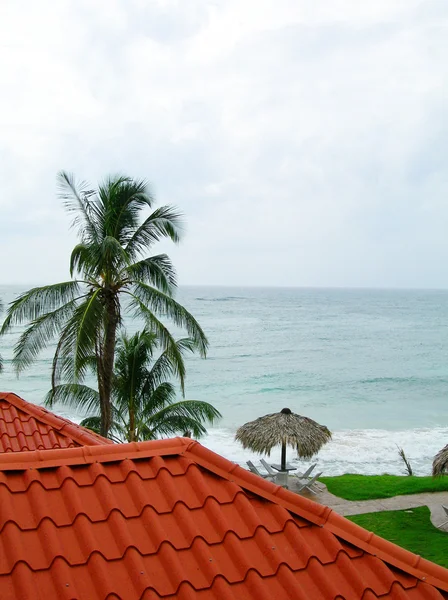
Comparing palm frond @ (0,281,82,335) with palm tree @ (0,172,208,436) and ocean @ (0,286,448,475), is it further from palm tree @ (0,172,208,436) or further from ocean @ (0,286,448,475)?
ocean @ (0,286,448,475)

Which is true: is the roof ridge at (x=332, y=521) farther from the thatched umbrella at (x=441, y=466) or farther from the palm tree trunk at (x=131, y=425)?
the palm tree trunk at (x=131, y=425)

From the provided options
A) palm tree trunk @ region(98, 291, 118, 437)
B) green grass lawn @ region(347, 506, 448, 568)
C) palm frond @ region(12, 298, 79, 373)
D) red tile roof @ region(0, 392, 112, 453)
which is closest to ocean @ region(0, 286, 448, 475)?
green grass lawn @ region(347, 506, 448, 568)

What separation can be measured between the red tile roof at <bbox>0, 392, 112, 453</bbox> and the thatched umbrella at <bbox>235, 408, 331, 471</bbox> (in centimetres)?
820

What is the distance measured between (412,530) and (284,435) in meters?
3.81

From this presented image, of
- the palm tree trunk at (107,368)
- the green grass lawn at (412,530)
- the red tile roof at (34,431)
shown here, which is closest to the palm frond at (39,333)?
the palm tree trunk at (107,368)

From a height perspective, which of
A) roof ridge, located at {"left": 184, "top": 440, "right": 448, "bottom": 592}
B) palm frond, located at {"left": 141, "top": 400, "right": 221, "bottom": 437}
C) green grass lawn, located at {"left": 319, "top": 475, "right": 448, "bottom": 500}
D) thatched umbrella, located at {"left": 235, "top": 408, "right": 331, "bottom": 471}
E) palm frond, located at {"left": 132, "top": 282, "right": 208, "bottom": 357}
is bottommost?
green grass lawn, located at {"left": 319, "top": 475, "right": 448, "bottom": 500}

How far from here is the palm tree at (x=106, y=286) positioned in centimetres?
1071

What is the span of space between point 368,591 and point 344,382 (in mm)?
40537

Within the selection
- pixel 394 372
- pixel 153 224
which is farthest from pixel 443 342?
pixel 153 224

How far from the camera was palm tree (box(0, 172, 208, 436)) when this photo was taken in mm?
10711

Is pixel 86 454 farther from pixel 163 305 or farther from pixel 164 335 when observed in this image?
pixel 163 305

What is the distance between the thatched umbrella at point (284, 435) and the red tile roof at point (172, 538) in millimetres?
11228

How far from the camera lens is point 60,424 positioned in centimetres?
648

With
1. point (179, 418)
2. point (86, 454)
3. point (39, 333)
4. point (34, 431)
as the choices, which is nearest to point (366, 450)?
point (179, 418)
